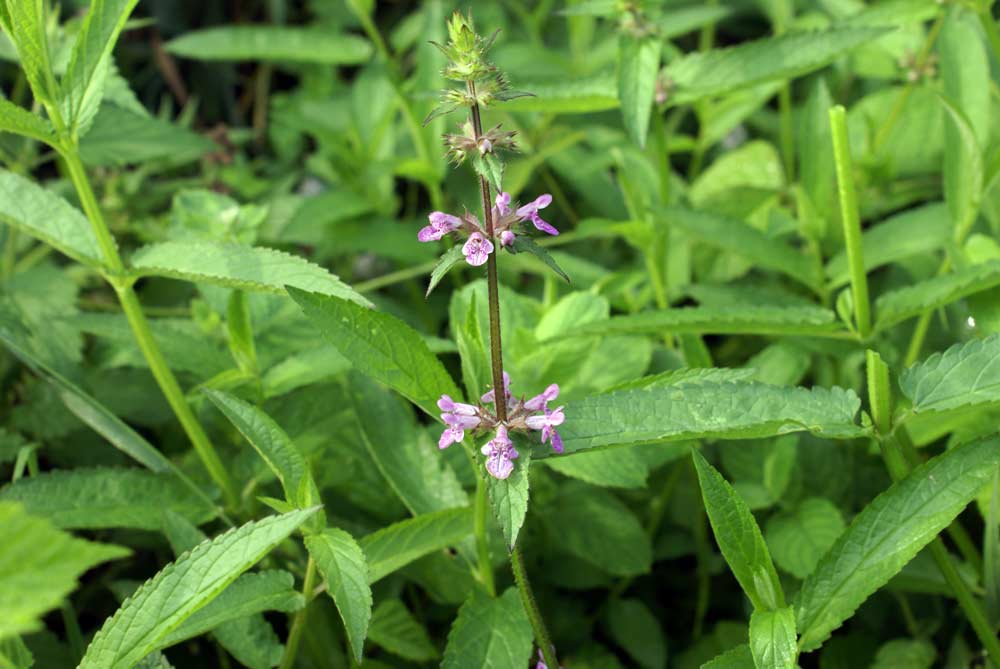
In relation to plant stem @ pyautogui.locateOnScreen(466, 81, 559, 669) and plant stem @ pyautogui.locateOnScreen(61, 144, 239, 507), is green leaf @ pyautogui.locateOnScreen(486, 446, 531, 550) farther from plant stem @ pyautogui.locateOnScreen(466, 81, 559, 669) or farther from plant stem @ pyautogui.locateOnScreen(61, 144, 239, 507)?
plant stem @ pyautogui.locateOnScreen(61, 144, 239, 507)

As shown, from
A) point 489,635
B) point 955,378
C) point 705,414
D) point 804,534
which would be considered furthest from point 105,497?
point 955,378

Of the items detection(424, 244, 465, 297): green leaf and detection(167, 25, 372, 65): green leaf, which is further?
detection(167, 25, 372, 65): green leaf

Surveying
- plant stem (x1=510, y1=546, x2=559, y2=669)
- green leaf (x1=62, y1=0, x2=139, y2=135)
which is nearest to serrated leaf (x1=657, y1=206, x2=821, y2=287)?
plant stem (x1=510, y1=546, x2=559, y2=669)

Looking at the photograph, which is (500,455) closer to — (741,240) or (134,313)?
(134,313)

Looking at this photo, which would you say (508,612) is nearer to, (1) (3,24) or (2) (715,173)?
(1) (3,24)

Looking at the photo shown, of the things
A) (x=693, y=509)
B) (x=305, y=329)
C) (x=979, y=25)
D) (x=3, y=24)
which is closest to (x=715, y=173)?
(x=979, y=25)

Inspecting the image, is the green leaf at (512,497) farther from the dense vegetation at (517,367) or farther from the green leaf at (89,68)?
the green leaf at (89,68)
